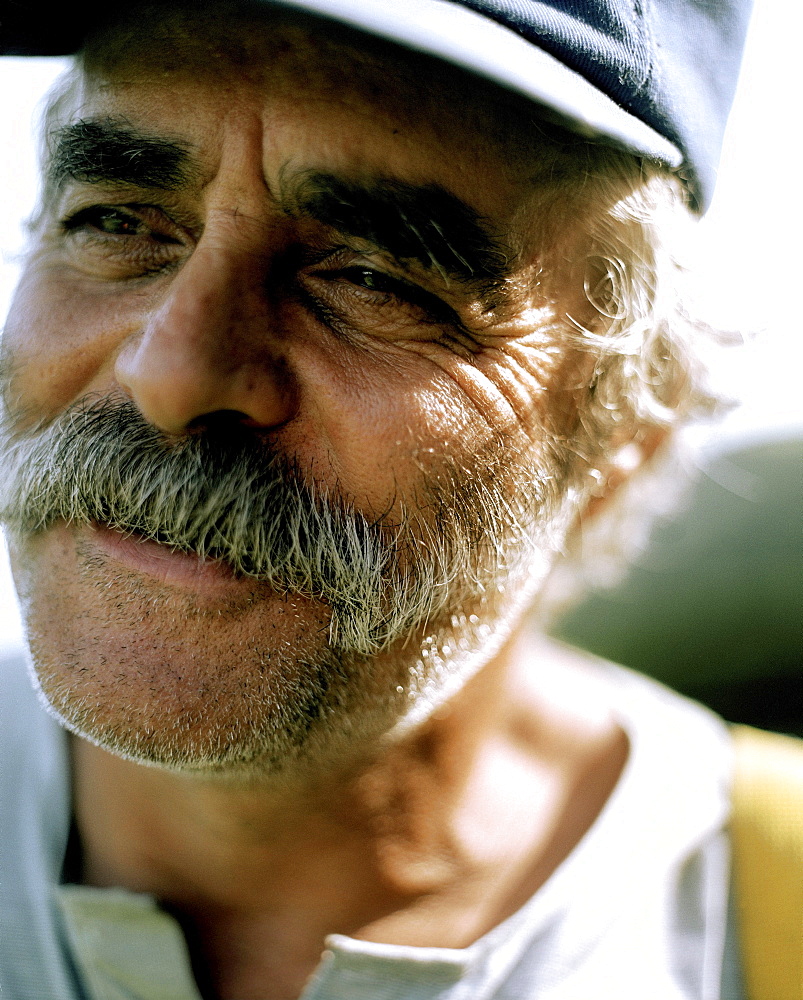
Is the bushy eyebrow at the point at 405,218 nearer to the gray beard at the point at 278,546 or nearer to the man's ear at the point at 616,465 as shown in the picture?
the gray beard at the point at 278,546

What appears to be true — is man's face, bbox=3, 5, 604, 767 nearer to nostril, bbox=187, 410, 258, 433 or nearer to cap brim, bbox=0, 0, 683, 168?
nostril, bbox=187, 410, 258, 433

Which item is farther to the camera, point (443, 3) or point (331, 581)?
point (331, 581)

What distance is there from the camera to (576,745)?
1733 millimetres

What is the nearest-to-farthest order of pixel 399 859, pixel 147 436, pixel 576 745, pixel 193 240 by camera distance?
pixel 147 436, pixel 193 240, pixel 399 859, pixel 576 745

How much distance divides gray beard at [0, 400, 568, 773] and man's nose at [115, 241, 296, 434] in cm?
4

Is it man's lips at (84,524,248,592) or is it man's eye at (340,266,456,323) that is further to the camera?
man's eye at (340,266,456,323)

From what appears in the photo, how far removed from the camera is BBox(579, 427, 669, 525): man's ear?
1582 millimetres

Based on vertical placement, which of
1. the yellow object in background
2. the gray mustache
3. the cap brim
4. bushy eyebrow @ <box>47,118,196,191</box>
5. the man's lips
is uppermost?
the cap brim

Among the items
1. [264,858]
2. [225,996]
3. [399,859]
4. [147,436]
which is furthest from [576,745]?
[147,436]

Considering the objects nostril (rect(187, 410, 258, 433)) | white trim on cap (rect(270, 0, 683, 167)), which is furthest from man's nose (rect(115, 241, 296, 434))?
white trim on cap (rect(270, 0, 683, 167))

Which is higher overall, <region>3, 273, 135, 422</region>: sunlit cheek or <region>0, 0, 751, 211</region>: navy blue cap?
<region>0, 0, 751, 211</region>: navy blue cap

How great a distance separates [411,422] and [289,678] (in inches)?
16.0

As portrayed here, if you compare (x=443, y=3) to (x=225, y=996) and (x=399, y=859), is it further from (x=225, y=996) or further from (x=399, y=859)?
(x=225, y=996)

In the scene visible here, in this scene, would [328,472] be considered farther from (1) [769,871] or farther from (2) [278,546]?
(1) [769,871]
